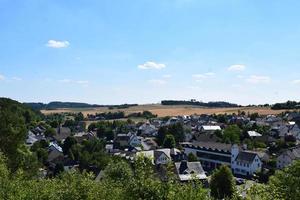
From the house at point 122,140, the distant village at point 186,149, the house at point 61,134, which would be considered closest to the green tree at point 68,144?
the distant village at point 186,149

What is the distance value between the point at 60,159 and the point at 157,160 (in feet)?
54.6

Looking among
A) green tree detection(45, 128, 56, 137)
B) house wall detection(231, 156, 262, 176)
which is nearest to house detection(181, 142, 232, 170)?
house wall detection(231, 156, 262, 176)

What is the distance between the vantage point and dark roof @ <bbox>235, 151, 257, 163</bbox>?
68812mm

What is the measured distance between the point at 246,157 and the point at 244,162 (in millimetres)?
913

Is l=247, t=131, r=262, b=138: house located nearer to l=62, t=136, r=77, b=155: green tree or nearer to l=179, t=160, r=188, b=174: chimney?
l=62, t=136, r=77, b=155: green tree

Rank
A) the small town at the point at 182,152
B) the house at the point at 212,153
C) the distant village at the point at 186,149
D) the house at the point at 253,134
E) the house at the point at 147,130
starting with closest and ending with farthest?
the small town at the point at 182,152, the distant village at the point at 186,149, the house at the point at 212,153, the house at the point at 253,134, the house at the point at 147,130

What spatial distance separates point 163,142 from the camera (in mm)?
94062

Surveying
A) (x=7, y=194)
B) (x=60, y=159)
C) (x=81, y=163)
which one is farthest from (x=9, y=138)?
(x=60, y=159)

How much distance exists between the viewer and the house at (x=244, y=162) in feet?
225

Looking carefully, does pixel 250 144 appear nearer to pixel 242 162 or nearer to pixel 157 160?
pixel 242 162

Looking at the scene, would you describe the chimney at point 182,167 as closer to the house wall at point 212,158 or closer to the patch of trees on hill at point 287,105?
the house wall at point 212,158

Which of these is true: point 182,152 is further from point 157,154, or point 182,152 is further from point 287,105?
point 287,105

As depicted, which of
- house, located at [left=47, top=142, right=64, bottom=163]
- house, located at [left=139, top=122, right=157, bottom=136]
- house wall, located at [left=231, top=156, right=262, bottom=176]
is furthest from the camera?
house, located at [left=139, top=122, right=157, bottom=136]

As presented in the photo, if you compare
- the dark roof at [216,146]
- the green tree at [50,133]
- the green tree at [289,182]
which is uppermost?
the green tree at [289,182]
